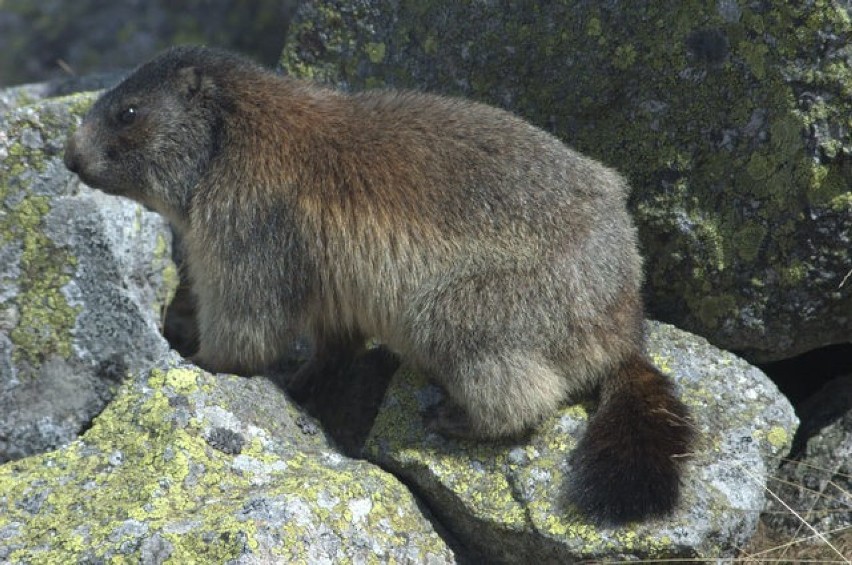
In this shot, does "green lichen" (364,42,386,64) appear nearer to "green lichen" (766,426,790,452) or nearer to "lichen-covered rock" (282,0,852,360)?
"lichen-covered rock" (282,0,852,360)

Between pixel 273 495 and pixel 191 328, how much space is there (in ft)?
9.80

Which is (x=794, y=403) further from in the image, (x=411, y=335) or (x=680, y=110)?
(x=411, y=335)

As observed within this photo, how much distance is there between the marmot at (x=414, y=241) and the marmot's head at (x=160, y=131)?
0.01 meters

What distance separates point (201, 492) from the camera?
16.9 ft

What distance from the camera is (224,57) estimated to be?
6566 mm

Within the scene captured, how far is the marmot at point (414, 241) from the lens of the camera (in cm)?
562

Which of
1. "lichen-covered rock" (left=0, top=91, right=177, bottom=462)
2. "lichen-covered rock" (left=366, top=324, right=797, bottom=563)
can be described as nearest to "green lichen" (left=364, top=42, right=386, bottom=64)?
"lichen-covered rock" (left=0, top=91, right=177, bottom=462)

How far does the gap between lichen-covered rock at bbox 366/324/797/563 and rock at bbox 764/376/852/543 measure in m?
0.41

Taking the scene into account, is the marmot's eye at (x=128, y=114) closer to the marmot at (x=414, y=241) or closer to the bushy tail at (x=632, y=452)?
the marmot at (x=414, y=241)

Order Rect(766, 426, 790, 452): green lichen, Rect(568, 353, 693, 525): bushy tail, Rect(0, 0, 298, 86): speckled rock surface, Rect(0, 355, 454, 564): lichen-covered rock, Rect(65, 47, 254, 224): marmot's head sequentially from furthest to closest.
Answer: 1. Rect(0, 0, 298, 86): speckled rock surface
2. Rect(65, 47, 254, 224): marmot's head
3. Rect(766, 426, 790, 452): green lichen
4. Rect(568, 353, 693, 525): bushy tail
5. Rect(0, 355, 454, 564): lichen-covered rock

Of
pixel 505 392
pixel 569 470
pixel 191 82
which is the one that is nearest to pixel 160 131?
pixel 191 82

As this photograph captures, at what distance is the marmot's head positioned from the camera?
20.8ft

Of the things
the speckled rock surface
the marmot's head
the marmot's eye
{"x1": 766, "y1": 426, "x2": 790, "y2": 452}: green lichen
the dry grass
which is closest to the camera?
the dry grass

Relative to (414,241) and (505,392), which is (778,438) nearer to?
(505,392)
